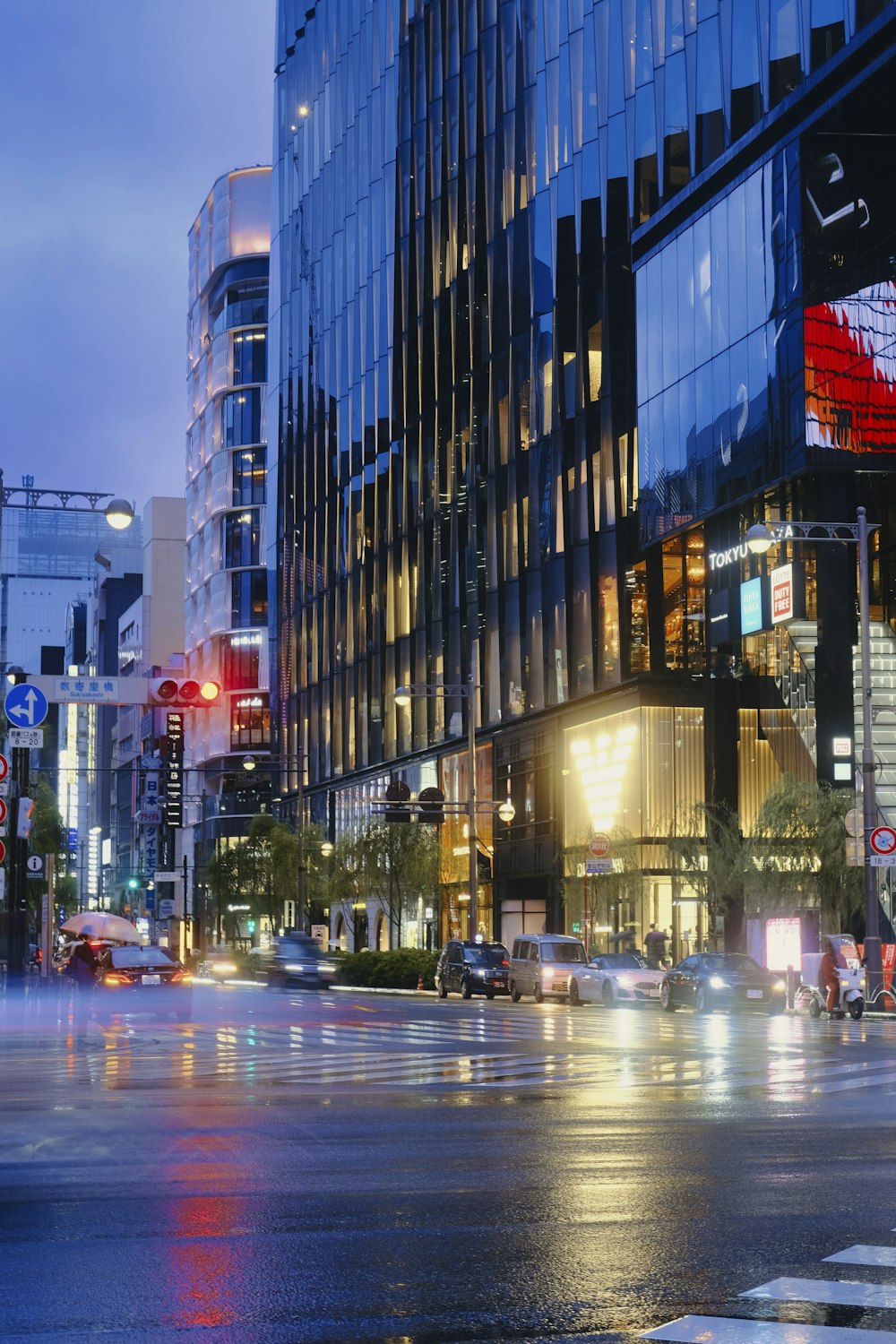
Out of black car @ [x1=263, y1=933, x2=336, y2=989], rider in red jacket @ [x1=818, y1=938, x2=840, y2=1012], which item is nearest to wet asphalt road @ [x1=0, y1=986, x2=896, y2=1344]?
rider in red jacket @ [x1=818, y1=938, x2=840, y2=1012]

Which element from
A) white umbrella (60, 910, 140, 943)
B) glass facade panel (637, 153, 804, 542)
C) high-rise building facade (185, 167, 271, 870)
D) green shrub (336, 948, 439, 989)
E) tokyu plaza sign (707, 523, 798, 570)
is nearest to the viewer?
glass facade panel (637, 153, 804, 542)

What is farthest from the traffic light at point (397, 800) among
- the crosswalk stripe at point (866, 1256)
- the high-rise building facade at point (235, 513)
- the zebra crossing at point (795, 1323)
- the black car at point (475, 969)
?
the high-rise building facade at point (235, 513)

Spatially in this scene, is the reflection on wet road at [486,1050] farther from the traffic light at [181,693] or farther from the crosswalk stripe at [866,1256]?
the crosswalk stripe at [866,1256]

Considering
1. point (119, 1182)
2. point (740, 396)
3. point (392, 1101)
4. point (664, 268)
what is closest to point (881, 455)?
point (740, 396)

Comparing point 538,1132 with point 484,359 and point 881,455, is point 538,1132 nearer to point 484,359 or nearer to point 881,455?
point 881,455

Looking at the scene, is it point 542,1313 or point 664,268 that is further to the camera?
point 664,268

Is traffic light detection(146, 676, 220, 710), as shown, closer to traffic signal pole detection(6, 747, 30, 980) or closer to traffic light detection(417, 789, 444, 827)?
traffic signal pole detection(6, 747, 30, 980)

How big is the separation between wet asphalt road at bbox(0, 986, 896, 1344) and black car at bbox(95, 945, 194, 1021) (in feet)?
48.5

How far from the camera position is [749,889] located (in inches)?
1866

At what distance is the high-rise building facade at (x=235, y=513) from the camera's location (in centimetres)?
13900

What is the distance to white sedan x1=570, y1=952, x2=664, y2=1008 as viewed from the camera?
44.4 meters

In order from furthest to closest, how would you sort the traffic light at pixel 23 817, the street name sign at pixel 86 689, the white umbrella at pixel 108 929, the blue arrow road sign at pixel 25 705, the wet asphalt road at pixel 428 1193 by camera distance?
1. the white umbrella at pixel 108 929
2. the traffic light at pixel 23 817
3. the street name sign at pixel 86 689
4. the blue arrow road sign at pixel 25 705
5. the wet asphalt road at pixel 428 1193

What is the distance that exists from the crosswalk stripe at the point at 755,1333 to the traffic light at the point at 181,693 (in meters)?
23.3

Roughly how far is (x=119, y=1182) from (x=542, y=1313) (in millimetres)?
4832
